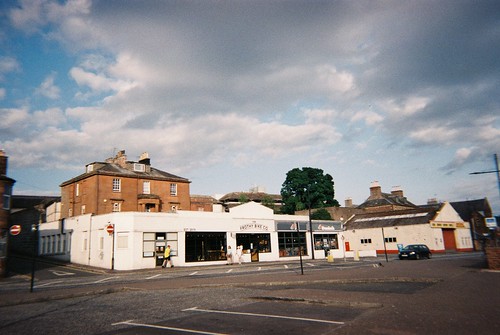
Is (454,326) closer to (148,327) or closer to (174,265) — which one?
(148,327)

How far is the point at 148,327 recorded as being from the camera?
8211mm

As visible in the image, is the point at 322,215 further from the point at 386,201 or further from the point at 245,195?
the point at 245,195

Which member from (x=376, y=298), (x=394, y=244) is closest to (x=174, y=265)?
(x=376, y=298)

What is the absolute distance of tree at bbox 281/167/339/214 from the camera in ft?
221

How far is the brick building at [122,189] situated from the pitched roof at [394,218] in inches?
1159

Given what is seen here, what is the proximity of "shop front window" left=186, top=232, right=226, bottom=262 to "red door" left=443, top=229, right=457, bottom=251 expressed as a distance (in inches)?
1407

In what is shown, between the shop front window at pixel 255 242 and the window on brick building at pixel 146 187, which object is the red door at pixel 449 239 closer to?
the shop front window at pixel 255 242

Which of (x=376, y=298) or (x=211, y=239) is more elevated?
(x=211, y=239)

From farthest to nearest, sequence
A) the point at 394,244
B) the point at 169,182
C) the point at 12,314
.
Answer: the point at 394,244 → the point at 169,182 → the point at 12,314

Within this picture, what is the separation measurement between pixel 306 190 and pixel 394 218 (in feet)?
58.1

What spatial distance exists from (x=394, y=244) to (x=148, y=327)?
169 ft

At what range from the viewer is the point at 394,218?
55250mm

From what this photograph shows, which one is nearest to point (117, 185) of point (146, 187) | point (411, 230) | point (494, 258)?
point (146, 187)

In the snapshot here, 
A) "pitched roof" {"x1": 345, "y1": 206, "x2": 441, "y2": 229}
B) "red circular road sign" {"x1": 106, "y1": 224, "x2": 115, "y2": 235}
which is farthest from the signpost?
"pitched roof" {"x1": 345, "y1": 206, "x2": 441, "y2": 229}
